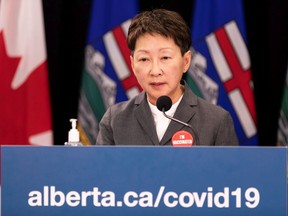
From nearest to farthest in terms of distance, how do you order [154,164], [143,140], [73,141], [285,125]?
[154,164]
[73,141]
[143,140]
[285,125]

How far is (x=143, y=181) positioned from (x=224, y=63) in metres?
2.44

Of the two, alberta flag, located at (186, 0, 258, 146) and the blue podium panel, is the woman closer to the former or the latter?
the blue podium panel

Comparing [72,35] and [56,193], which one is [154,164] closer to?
[56,193]

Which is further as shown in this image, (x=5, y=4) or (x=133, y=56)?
(x=5, y=4)

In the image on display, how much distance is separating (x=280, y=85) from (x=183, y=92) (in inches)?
76.7

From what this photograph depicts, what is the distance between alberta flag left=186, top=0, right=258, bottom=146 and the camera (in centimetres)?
348

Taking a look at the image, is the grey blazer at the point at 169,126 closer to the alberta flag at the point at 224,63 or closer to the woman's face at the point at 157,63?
the woman's face at the point at 157,63

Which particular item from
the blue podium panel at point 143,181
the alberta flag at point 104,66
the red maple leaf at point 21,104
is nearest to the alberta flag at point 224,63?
the alberta flag at point 104,66

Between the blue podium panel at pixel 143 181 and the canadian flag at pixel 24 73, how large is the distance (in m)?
2.34

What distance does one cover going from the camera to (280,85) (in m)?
3.62

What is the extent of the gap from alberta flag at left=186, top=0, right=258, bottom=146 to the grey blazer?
1.71m

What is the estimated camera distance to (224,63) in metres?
3.52

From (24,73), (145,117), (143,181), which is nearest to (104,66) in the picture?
(24,73)

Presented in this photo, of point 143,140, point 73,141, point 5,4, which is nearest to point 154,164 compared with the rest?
point 73,141
